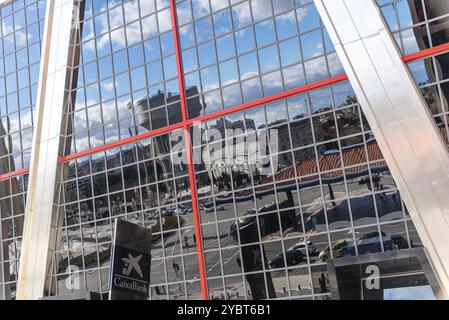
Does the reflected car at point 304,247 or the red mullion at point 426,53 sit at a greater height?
the red mullion at point 426,53

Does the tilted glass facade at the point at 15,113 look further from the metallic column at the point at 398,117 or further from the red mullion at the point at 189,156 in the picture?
the metallic column at the point at 398,117

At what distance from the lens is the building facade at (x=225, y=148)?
13727 mm

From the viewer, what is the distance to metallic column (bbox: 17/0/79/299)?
1852 centimetres

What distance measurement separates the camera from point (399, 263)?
42.9ft

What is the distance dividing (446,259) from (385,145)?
113 inches

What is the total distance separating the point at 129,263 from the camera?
49.1 ft

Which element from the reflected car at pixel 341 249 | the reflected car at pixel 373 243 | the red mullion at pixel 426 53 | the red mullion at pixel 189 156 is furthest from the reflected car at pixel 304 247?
the red mullion at pixel 426 53

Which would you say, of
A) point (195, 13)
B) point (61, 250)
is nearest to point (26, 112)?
point (61, 250)

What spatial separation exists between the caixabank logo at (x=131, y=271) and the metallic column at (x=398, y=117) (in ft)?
21.8

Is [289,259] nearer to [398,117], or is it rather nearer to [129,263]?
[129,263]

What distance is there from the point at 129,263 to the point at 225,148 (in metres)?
3.95

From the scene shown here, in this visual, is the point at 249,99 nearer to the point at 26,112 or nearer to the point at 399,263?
the point at 399,263

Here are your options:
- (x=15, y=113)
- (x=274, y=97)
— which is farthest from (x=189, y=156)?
(x=15, y=113)

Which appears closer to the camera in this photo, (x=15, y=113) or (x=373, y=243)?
(x=373, y=243)
